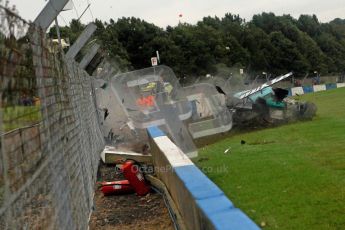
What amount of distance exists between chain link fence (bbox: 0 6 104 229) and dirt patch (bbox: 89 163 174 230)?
1.91m

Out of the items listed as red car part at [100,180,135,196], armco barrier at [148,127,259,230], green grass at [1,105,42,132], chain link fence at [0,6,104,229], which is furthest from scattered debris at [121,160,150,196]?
green grass at [1,105,42,132]

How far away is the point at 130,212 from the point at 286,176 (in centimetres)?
273

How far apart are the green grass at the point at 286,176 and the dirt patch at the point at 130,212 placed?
112cm

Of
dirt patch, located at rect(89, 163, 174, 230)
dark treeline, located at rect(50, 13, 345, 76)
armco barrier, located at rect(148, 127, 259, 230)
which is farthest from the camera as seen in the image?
dark treeline, located at rect(50, 13, 345, 76)

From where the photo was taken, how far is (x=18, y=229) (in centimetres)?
280

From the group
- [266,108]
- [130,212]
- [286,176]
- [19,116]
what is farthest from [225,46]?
[19,116]

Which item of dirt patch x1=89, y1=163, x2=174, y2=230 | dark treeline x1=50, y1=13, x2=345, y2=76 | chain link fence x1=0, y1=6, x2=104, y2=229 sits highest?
dark treeline x1=50, y1=13, x2=345, y2=76

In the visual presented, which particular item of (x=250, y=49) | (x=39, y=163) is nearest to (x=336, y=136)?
(x=39, y=163)

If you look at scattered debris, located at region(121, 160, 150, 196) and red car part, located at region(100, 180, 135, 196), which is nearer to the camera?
scattered debris, located at region(121, 160, 150, 196)

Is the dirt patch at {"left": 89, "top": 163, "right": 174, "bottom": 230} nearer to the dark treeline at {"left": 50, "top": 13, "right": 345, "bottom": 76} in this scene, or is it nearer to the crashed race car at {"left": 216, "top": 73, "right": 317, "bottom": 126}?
the crashed race car at {"left": 216, "top": 73, "right": 317, "bottom": 126}

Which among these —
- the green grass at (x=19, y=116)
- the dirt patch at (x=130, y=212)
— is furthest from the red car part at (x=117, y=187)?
the green grass at (x=19, y=116)

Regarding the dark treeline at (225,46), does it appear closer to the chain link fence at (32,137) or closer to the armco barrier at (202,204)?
the armco barrier at (202,204)

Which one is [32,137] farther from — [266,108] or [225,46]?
[225,46]

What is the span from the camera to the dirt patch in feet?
24.6
